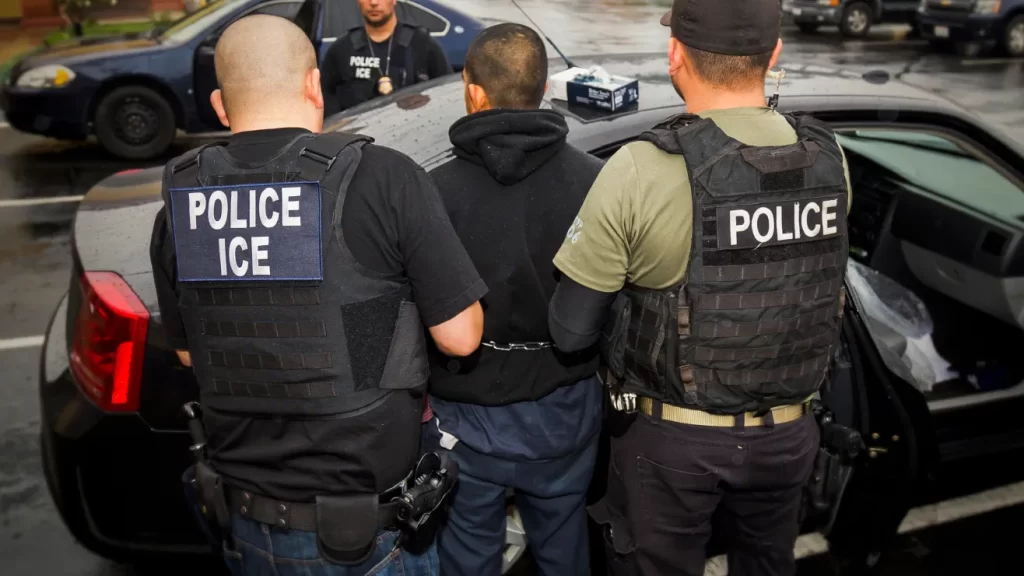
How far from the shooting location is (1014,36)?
45.9 ft

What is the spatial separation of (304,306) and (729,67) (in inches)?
43.4

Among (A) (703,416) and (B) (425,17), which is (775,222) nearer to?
(A) (703,416)

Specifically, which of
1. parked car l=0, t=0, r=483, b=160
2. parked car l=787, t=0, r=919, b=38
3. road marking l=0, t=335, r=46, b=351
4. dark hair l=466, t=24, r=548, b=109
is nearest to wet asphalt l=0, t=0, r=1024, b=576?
road marking l=0, t=335, r=46, b=351

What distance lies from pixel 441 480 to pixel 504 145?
80 cm

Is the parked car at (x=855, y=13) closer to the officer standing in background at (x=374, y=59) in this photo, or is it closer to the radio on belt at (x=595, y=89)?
the officer standing in background at (x=374, y=59)

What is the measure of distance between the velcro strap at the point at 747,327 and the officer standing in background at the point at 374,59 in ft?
9.92

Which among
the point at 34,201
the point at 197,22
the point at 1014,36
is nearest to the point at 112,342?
the point at 34,201

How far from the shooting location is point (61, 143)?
28.7 ft

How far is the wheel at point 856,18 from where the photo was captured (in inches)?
617

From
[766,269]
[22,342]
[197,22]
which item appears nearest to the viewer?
[766,269]

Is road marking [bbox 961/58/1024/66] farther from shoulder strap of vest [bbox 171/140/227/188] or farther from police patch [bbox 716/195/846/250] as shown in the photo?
shoulder strap of vest [bbox 171/140/227/188]

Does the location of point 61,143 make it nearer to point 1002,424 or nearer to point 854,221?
point 854,221

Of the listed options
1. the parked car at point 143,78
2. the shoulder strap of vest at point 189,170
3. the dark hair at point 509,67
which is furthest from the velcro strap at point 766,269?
the parked car at point 143,78

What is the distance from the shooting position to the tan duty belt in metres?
2.21
